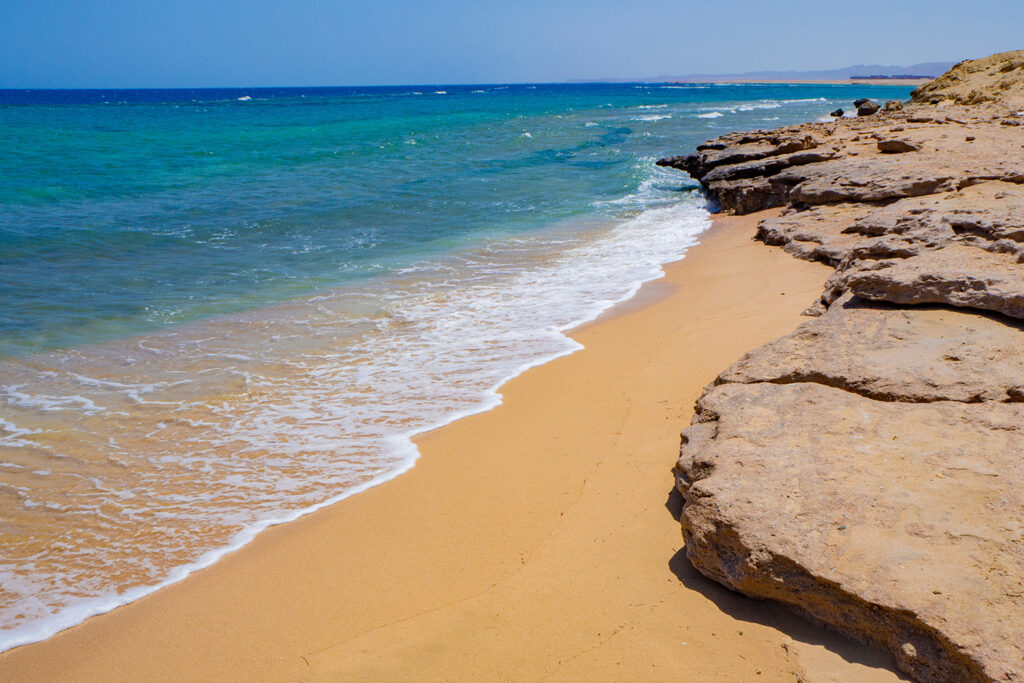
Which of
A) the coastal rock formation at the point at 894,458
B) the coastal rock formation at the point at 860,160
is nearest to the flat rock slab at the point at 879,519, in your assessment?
the coastal rock formation at the point at 894,458

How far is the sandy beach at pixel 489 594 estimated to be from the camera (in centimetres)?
268

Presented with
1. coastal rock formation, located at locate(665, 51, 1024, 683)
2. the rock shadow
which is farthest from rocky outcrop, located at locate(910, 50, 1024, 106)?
the rock shadow

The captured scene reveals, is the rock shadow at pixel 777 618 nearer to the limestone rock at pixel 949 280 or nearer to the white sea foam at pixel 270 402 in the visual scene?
the white sea foam at pixel 270 402

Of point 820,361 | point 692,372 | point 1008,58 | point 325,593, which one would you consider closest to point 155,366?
point 325,593

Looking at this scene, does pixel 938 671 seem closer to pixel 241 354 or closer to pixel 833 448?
pixel 833 448

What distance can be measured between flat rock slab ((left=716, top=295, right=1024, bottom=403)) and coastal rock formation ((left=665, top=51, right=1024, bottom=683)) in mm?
11

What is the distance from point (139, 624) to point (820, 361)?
3533 mm

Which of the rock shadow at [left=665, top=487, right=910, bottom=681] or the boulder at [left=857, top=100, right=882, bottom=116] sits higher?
the boulder at [left=857, top=100, right=882, bottom=116]

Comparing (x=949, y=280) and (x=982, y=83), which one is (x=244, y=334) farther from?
(x=982, y=83)

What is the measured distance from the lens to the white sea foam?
3799 mm

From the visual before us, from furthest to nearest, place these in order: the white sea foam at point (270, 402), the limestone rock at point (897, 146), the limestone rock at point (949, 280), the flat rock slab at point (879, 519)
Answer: the limestone rock at point (897, 146) → the limestone rock at point (949, 280) → the white sea foam at point (270, 402) → the flat rock slab at point (879, 519)

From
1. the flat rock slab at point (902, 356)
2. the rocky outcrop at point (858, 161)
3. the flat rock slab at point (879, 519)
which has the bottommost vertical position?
the flat rock slab at point (879, 519)

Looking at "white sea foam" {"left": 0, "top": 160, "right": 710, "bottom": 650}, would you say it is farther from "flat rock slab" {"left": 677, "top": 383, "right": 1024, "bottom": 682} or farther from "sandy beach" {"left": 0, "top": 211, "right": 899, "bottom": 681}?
"flat rock slab" {"left": 677, "top": 383, "right": 1024, "bottom": 682}

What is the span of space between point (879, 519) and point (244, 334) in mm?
5982
